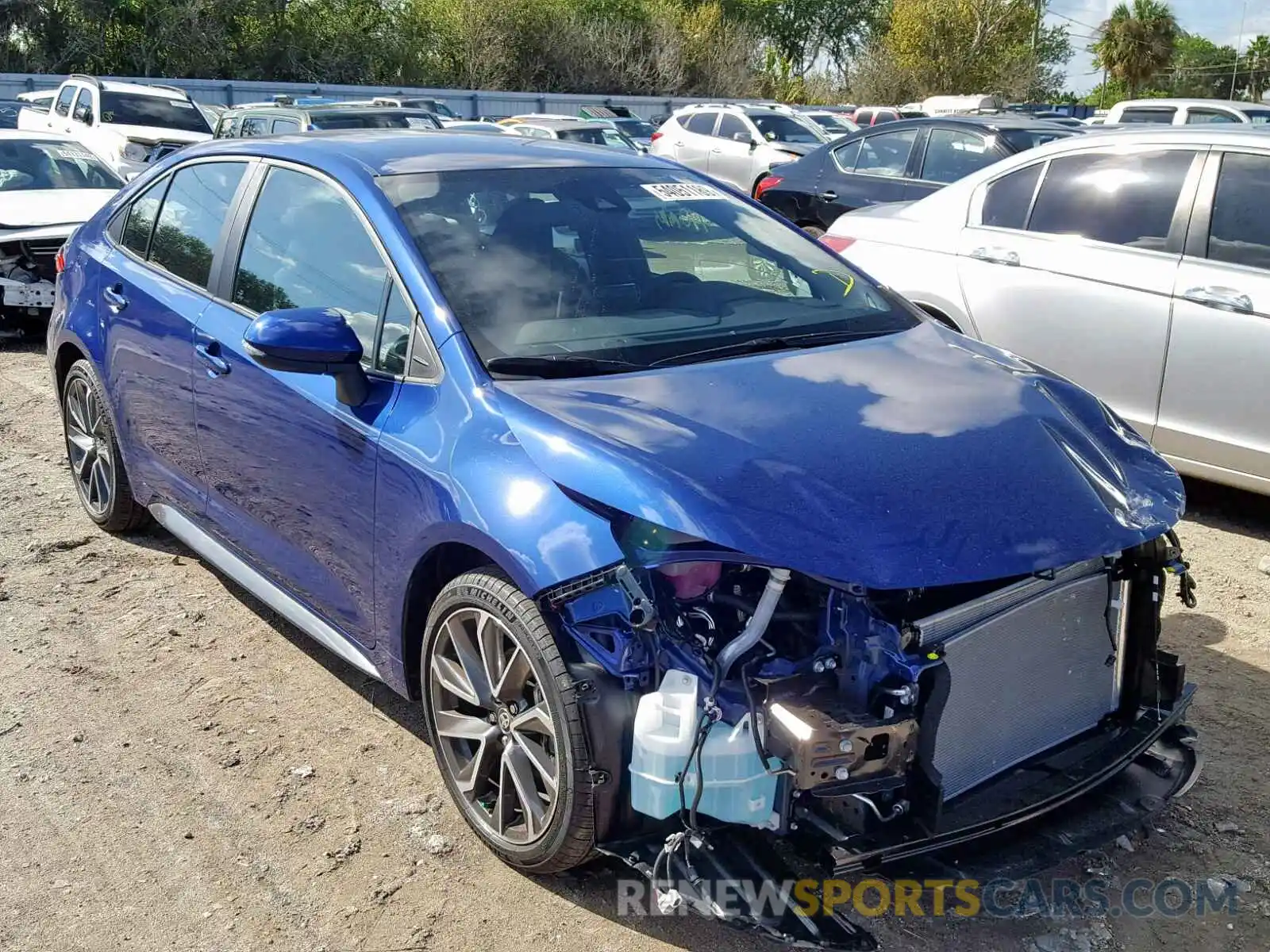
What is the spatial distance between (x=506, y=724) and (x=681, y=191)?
2.03 metres

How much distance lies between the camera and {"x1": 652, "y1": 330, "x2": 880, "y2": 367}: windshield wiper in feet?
11.0

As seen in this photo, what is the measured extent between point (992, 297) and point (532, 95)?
98.1 ft

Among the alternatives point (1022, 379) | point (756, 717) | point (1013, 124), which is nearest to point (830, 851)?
point (756, 717)

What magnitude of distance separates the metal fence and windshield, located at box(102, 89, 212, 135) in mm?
10514

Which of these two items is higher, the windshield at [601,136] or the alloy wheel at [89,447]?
the windshield at [601,136]

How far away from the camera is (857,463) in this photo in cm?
281

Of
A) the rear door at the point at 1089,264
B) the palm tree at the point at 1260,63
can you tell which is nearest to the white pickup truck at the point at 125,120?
the rear door at the point at 1089,264

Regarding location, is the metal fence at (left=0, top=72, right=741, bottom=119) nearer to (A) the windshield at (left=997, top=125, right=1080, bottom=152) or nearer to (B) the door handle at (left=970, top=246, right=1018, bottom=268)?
(A) the windshield at (left=997, top=125, right=1080, bottom=152)

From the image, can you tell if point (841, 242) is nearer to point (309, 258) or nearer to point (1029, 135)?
point (309, 258)

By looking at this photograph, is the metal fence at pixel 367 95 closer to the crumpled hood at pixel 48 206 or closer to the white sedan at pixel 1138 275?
the crumpled hood at pixel 48 206

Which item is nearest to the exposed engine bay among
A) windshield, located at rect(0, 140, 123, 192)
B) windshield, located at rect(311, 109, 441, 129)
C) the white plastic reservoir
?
the white plastic reservoir

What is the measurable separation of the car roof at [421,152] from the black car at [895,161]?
6.43 meters

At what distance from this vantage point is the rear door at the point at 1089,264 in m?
5.45

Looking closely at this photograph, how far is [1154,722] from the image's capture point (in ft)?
10.1
